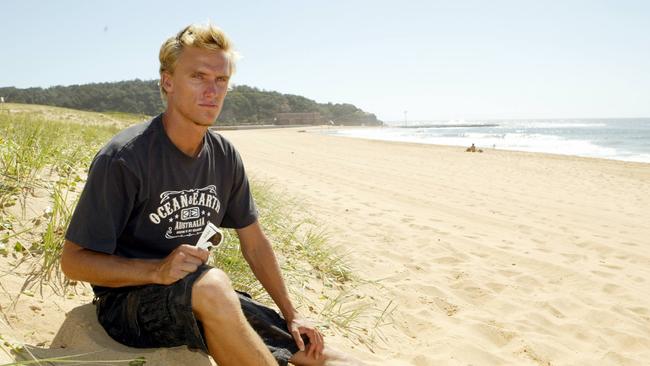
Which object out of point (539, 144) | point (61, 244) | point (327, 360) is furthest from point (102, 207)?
point (539, 144)

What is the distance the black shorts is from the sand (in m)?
0.08

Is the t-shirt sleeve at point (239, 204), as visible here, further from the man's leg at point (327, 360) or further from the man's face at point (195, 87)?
the man's leg at point (327, 360)

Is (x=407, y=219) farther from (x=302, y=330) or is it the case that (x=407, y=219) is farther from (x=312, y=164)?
(x=312, y=164)

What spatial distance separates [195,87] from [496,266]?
3398 millimetres

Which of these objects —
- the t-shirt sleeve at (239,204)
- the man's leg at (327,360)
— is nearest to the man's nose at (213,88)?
the t-shirt sleeve at (239,204)

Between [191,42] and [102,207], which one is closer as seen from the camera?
[102,207]

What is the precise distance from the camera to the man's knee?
A: 1747mm

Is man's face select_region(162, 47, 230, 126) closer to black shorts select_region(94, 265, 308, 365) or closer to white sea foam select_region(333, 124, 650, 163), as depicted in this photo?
black shorts select_region(94, 265, 308, 365)

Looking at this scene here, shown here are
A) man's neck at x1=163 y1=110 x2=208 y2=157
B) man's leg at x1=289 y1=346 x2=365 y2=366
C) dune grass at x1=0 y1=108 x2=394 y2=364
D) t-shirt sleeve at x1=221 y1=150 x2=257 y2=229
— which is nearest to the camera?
man's neck at x1=163 y1=110 x2=208 y2=157

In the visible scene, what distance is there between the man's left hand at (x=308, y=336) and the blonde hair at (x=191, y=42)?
4.18 ft

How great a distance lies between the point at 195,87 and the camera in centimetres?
213

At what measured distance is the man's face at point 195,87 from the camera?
6.97ft

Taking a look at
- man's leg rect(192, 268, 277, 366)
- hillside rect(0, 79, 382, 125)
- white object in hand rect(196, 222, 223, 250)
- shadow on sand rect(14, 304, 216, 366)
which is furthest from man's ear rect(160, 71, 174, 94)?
hillside rect(0, 79, 382, 125)

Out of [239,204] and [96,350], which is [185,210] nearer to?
[239,204]
